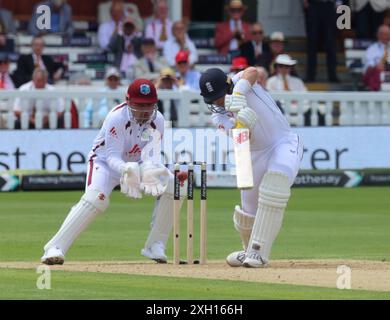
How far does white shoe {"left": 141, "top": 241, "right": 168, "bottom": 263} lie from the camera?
43.5 feet

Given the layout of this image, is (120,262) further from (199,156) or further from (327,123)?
(327,123)

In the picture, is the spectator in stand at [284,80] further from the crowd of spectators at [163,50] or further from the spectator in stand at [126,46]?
the spectator in stand at [126,46]

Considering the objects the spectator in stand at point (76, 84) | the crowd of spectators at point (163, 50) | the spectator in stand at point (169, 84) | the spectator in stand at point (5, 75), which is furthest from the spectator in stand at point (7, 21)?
the spectator in stand at point (169, 84)

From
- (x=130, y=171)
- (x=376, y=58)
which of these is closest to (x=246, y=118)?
(x=130, y=171)

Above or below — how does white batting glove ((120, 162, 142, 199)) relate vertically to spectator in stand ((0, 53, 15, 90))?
above

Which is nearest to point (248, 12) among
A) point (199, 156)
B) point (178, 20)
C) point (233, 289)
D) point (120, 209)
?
point (178, 20)

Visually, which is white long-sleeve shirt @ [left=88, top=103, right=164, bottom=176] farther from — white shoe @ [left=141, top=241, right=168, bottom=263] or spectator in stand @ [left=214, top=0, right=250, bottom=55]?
spectator in stand @ [left=214, top=0, right=250, bottom=55]

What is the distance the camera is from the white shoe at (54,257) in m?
12.7

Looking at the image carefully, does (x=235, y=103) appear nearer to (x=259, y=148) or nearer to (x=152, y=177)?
(x=259, y=148)

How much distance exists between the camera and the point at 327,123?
23.9 m

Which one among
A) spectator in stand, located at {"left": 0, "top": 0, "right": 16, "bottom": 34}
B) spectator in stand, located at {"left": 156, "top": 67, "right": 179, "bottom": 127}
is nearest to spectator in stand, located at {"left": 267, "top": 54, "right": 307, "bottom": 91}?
spectator in stand, located at {"left": 156, "top": 67, "right": 179, "bottom": 127}

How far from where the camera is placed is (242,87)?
12641 mm

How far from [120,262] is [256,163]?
1580 mm

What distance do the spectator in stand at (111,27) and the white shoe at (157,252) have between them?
12.5m
